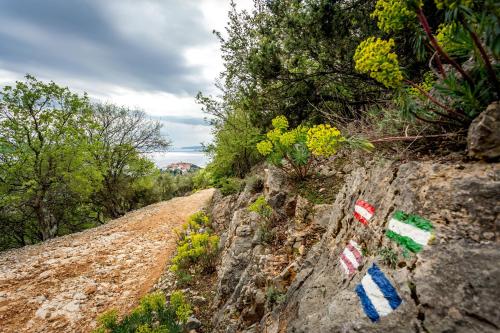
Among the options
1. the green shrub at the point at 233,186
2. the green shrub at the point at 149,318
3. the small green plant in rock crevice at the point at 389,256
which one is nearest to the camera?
the small green plant in rock crevice at the point at 389,256

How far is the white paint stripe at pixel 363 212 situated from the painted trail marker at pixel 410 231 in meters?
0.46

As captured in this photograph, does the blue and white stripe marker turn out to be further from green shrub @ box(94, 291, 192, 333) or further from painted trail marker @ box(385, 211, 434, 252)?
green shrub @ box(94, 291, 192, 333)

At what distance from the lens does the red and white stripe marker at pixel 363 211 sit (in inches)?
106

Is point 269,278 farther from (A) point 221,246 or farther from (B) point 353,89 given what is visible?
(B) point 353,89

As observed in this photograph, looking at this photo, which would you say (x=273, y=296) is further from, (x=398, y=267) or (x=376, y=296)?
(x=398, y=267)

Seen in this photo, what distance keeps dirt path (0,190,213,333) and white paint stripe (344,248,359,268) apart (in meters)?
5.52

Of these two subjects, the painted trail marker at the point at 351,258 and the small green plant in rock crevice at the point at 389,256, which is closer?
the small green plant in rock crevice at the point at 389,256

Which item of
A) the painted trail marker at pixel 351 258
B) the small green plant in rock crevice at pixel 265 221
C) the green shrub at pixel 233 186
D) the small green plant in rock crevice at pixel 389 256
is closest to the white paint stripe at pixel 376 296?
the small green plant in rock crevice at pixel 389 256

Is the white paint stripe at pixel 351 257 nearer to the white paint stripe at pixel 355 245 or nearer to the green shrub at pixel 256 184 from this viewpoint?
the white paint stripe at pixel 355 245

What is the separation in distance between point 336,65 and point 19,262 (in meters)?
10.9

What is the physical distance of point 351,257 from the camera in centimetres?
261

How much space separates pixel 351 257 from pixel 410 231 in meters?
0.78

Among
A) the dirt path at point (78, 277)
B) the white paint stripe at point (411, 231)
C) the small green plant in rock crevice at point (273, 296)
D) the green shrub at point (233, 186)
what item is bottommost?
the dirt path at point (78, 277)

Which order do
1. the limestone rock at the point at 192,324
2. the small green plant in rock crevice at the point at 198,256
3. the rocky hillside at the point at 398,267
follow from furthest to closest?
the small green plant in rock crevice at the point at 198,256
the limestone rock at the point at 192,324
the rocky hillside at the point at 398,267
